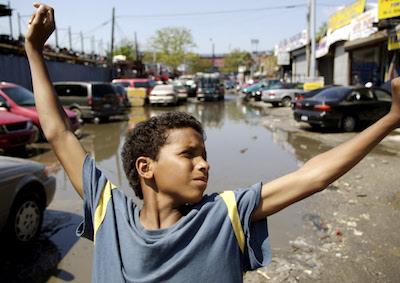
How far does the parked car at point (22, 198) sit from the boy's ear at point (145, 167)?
3214mm

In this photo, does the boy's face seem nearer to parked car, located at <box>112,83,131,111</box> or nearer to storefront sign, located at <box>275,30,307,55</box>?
parked car, located at <box>112,83,131,111</box>

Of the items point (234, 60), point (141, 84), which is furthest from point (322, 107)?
point (234, 60)

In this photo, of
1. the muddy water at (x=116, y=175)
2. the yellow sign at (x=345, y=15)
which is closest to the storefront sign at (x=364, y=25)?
the yellow sign at (x=345, y=15)

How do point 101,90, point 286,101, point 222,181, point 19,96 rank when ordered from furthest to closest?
point 286,101, point 101,90, point 19,96, point 222,181

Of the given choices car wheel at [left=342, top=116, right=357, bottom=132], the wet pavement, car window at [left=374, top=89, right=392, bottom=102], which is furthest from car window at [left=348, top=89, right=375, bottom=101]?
the wet pavement

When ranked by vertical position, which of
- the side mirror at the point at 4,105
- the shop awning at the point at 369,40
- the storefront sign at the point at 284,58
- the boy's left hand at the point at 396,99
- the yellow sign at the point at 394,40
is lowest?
the side mirror at the point at 4,105

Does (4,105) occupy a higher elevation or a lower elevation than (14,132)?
higher

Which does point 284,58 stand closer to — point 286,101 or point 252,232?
point 286,101

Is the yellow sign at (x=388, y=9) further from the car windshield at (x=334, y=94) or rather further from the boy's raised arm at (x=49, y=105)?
the boy's raised arm at (x=49, y=105)

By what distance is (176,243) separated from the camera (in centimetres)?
145

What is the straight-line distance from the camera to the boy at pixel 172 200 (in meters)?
1.45

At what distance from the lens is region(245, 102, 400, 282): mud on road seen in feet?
13.0

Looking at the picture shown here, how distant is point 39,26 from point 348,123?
518 inches

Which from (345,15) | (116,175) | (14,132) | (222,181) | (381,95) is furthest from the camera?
(345,15)
